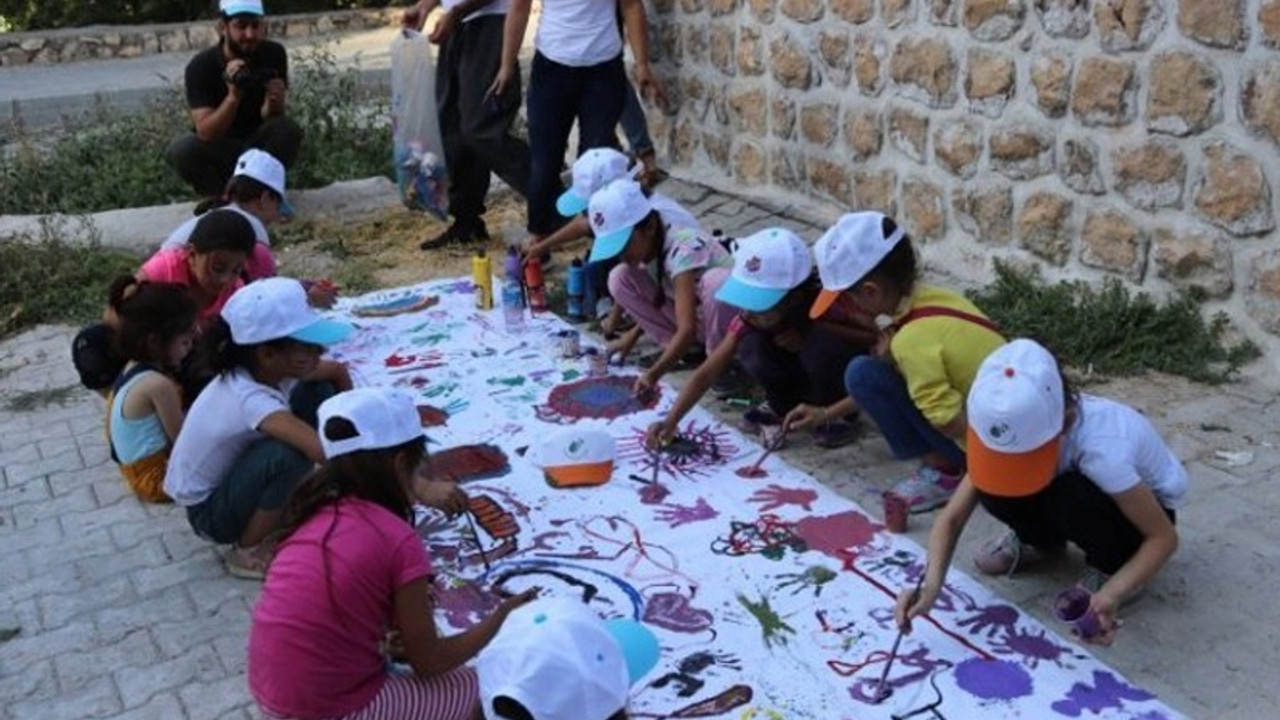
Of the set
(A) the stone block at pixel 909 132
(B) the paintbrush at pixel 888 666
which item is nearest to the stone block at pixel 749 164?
(A) the stone block at pixel 909 132

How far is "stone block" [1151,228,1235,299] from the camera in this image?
13.7 feet

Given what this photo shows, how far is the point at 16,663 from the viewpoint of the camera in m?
3.04

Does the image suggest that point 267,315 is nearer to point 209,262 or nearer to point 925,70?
point 209,262

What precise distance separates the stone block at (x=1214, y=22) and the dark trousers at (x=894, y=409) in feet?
5.25

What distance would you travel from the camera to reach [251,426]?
319 cm

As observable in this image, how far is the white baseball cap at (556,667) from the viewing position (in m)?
1.82

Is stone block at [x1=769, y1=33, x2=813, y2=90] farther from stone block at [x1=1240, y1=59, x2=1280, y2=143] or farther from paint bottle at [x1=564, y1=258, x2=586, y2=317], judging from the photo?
stone block at [x1=1240, y1=59, x2=1280, y2=143]

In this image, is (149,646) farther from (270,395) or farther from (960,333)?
(960,333)

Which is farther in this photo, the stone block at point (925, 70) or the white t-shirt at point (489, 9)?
the white t-shirt at point (489, 9)

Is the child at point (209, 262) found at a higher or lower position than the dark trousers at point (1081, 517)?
higher

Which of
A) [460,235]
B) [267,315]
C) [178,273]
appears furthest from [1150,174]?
[460,235]

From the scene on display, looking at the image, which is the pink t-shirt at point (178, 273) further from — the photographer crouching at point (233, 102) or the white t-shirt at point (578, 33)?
the photographer crouching at point (233, 102)

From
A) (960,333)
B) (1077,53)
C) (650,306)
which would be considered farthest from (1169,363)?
→ (650,306)

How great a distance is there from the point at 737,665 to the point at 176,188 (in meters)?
5.73
